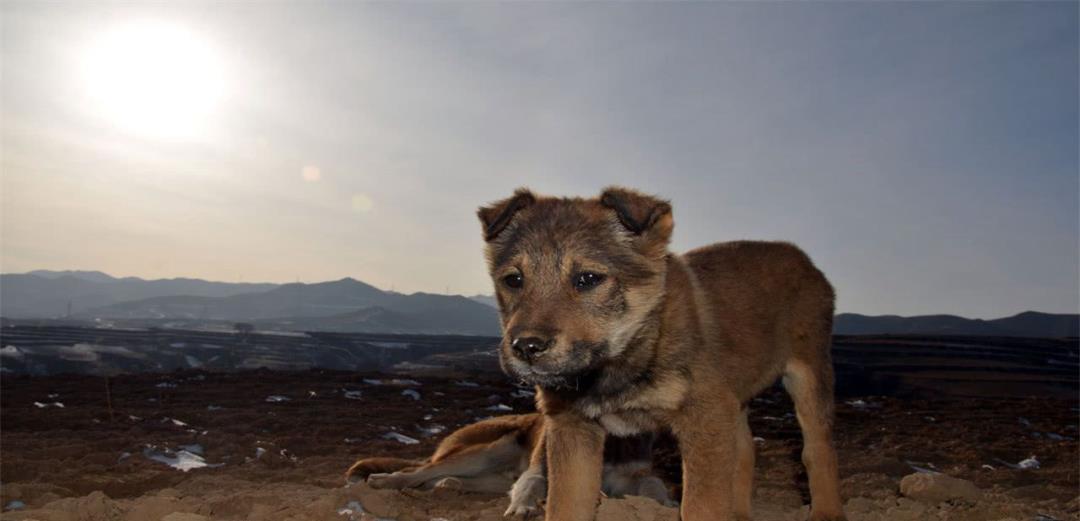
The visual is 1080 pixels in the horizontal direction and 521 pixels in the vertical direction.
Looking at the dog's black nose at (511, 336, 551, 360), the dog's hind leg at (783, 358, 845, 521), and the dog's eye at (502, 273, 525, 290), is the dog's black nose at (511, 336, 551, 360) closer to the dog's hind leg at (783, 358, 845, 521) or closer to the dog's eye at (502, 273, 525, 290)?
the dog's eye at (502, 273, 525, 290)

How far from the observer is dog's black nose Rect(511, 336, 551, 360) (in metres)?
3.29

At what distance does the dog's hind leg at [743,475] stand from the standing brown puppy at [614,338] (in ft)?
1.83

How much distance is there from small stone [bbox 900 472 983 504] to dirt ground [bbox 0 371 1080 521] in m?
0.11

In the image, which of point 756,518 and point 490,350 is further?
point 756,518

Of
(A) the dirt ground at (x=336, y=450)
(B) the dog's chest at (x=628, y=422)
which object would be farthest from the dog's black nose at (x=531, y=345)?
(A) the dirt ground at (x=336, y=450)

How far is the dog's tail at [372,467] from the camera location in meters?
6.46

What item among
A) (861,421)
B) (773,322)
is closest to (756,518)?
Result: (773,322)

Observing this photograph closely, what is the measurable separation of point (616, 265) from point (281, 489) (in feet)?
13.9

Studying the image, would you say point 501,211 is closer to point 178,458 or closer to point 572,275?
point 572,275

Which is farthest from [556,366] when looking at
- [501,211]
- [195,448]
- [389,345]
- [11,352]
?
[389,345]

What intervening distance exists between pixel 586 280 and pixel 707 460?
45.5 inches

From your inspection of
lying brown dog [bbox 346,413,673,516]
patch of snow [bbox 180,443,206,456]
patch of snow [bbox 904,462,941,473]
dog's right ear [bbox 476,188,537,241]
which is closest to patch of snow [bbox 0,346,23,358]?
patch of snow [bbox 180,443,206,456]

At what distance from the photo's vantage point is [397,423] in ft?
40.6

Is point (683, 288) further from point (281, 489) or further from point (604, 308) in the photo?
point (281, 489)
